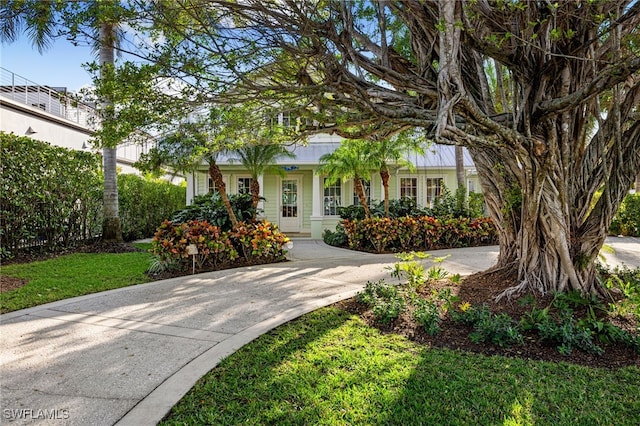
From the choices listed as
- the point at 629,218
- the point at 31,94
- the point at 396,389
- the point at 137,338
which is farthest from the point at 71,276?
the point at 629,218

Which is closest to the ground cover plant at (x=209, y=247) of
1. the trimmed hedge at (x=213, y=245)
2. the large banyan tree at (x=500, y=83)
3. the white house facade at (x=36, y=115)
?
the trimmed hedge at (x=213, y=245)

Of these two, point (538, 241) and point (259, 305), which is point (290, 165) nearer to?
point (259, 305)

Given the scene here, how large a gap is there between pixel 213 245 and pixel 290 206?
27.8ft

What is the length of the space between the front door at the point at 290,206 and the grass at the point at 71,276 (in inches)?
285

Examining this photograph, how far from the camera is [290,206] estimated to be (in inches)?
615

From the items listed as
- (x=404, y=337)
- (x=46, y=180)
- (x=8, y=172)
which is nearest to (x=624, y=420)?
(x=404, y=337)

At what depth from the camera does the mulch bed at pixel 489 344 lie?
3295 millimetres

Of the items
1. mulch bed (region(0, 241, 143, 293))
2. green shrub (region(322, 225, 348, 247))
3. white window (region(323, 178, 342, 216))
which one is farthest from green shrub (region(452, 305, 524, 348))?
white window (region(323, 178, 342, 216))

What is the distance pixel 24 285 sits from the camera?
5.82 m

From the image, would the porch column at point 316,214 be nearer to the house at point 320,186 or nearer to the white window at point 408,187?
the house at point 320,186

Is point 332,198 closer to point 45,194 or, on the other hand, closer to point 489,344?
point 45,194

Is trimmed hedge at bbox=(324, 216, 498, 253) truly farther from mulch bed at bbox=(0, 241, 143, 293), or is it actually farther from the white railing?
the white railing

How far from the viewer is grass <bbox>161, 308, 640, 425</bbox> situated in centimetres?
239

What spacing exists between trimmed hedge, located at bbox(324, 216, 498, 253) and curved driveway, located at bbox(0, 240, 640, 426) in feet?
10.8
